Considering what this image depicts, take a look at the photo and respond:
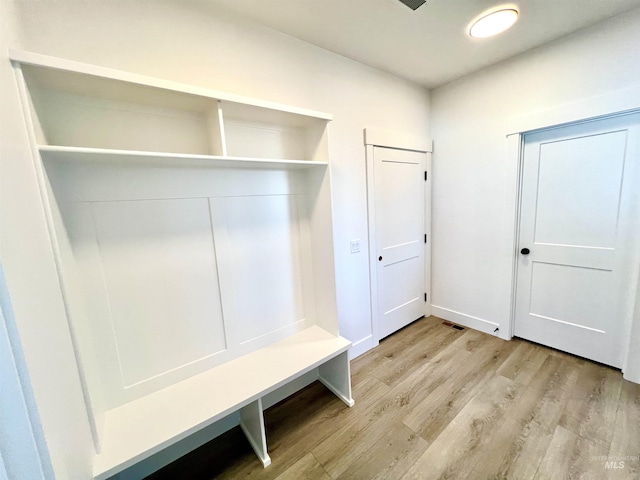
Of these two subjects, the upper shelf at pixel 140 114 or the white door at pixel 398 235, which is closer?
the upper shelf at pixel 140 114

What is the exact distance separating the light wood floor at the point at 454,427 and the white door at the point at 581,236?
257mm

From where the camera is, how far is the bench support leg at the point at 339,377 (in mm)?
1917

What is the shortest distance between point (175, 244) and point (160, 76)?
92 cm

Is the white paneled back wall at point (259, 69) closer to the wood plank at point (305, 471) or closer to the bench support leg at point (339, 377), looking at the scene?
the bench support leg at point (339, 377)

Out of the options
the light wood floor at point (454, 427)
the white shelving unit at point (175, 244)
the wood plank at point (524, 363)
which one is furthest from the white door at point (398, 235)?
the wood plank at point (524, 363)

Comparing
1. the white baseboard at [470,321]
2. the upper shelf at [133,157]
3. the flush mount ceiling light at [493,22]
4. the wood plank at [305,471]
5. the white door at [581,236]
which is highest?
the flush mount ceiling light at [493,22]

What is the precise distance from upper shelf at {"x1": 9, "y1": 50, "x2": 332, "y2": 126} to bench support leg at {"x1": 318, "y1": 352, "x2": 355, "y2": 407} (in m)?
1.78

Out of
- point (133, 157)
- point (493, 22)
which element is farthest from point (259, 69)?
point (493, 22)

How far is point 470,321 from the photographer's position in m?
2.89

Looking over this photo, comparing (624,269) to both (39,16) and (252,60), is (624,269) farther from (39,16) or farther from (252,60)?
(39,16)

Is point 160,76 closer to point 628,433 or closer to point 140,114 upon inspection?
point 140,114

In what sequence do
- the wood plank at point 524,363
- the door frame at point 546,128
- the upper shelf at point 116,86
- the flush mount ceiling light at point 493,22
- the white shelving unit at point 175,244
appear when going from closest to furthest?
the upper shelf at point 116,86 < the white shelving unit at point 175,244 < the flush mount ceiling light at point 493,22 < the door frame at point 546,128 < the wood plank at point 524,363

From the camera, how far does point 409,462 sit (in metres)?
1.50

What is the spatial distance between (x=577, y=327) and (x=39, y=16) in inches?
161
